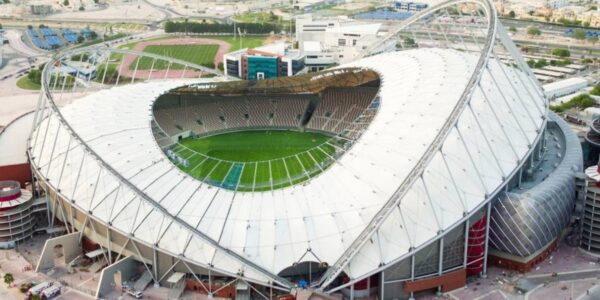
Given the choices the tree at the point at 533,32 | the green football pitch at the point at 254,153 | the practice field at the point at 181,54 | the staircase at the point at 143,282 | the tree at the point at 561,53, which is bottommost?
the staircase at the point at 143,282

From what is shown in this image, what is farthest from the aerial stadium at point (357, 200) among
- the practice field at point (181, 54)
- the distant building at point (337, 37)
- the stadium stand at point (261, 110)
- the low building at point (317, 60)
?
the practice field at point (181, 54)

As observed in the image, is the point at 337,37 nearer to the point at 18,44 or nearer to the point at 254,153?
the point at 254,153

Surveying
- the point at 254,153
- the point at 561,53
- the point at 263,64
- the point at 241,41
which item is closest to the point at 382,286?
the point at 254,153

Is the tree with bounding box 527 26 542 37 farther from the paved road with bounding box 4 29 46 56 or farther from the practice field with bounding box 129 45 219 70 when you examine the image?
the paved road with bounding box 4 29 46 56

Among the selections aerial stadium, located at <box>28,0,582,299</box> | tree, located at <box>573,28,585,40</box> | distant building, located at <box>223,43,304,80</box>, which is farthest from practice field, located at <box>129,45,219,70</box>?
tree, located at <box>573,28,585,40</box>

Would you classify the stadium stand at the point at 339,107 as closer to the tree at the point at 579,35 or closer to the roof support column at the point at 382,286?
the roof support column at the point at 382,286

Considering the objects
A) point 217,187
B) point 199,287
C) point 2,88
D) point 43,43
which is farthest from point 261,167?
point 43,43

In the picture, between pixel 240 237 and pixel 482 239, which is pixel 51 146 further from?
pixel 482 239
